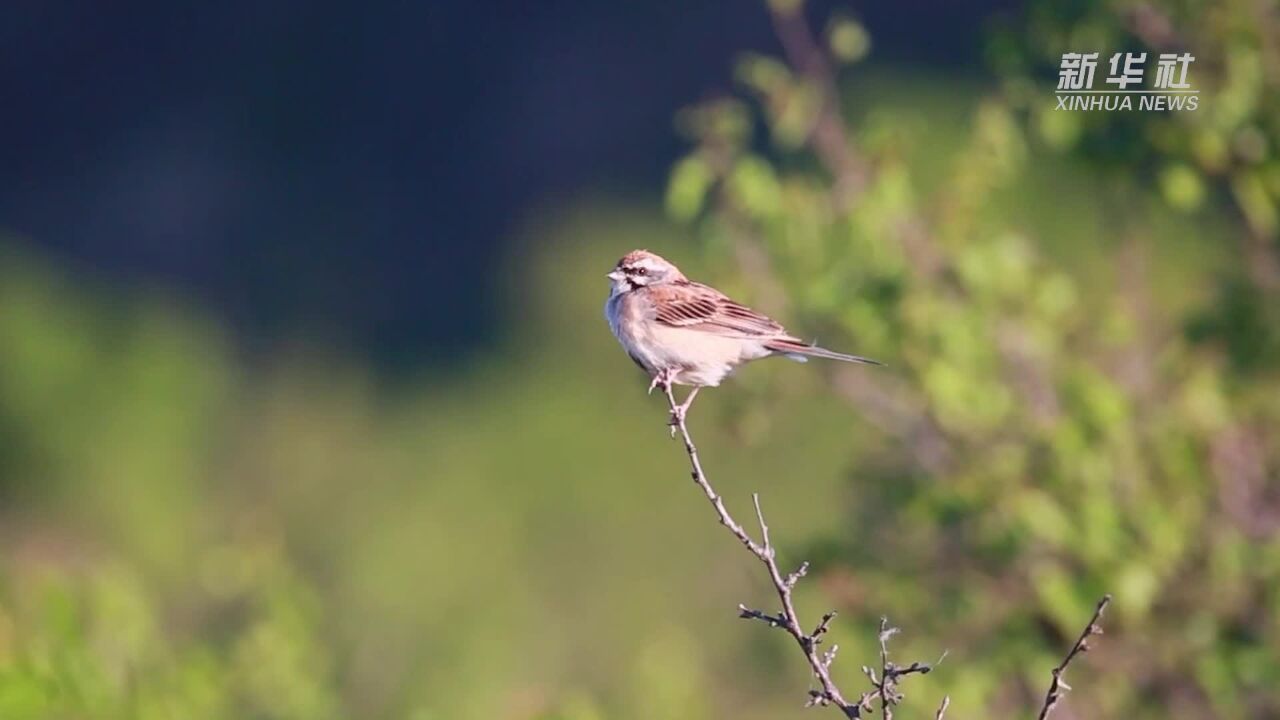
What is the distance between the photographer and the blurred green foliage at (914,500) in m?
7.31

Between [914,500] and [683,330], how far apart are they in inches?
83.8

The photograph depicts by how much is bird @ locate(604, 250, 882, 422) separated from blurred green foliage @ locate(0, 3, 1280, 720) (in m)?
0.97

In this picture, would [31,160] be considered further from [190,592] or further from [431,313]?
[190,592]

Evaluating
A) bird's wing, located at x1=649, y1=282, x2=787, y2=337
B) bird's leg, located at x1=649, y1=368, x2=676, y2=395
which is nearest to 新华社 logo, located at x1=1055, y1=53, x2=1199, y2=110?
bird's wing, located at x1=649, y1=282, x2=787, y2=337

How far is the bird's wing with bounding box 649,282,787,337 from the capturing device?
5902 mm

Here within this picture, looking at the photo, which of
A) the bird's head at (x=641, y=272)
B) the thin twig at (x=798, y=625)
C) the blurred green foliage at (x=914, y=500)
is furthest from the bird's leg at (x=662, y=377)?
the thin twig at (x=798, y=625)

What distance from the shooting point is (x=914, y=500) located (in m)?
7.66

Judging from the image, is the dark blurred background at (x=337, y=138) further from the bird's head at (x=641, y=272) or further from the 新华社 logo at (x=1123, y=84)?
the bird's head at (x=641, y=272)

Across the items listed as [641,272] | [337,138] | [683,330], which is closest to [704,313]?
[683,330]

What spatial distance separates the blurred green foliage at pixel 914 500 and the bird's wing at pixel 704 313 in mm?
1030

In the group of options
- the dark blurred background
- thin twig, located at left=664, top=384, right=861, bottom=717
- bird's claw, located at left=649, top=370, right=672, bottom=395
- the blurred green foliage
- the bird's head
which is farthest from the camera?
the dark blurred background

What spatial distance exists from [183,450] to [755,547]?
348 inches

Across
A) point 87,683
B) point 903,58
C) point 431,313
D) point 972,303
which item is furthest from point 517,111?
point 87,683

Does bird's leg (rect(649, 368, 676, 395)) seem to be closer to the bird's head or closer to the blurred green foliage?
the bird's head
